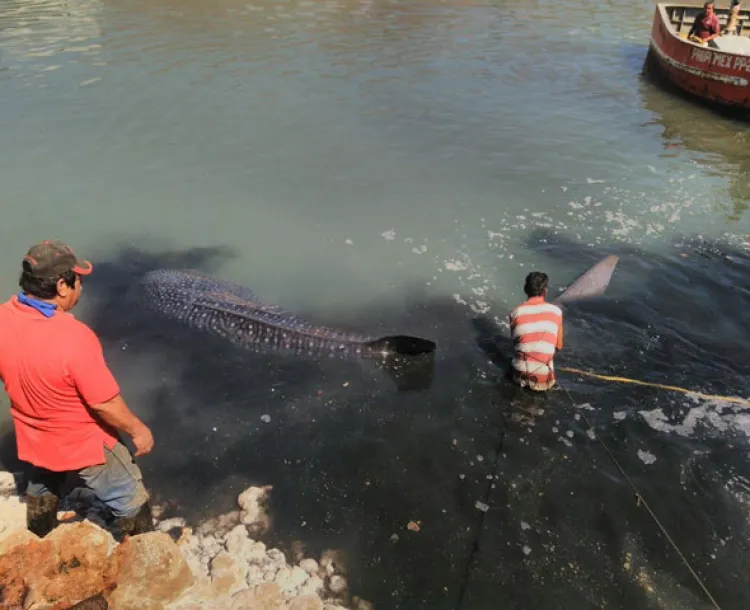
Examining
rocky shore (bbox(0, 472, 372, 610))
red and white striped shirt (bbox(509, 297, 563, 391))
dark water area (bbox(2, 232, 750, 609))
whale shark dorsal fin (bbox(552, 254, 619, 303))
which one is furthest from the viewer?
whale shark dorsal fin (bbox(552, 254, 619, 303))

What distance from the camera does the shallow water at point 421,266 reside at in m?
5.16

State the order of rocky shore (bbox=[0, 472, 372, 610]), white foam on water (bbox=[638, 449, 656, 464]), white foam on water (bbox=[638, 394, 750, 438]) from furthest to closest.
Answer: white foam on water (bbox=[638, 394, 750, 438]) < white foam on water (bbox=[638, 449, 656, 464]) < rocky shore (bbox=[0, 472, 372, 610])

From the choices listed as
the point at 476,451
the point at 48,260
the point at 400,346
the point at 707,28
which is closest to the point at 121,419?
the point at 48,260

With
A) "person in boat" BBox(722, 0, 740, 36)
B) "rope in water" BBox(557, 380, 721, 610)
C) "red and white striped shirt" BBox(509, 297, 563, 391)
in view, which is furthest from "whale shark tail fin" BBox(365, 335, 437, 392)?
"person in boat" BBox(722, 0, 740, 36)

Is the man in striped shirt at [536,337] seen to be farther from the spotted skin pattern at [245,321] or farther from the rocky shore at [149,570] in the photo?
the rocky shore at [149,570]

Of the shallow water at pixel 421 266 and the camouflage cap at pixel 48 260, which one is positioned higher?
the camouflage cap at pixel 48 260

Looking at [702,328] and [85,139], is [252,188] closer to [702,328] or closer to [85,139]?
[85,139]

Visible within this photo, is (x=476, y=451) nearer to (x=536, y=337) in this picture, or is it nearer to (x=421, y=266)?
(x=536, y=337)

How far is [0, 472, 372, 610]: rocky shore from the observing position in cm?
393

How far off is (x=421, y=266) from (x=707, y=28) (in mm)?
14388

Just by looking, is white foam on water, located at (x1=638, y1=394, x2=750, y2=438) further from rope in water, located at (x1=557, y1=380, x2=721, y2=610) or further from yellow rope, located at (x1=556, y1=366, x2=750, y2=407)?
rope in water, located at (x1=557, y1=380, x2=721, y2=610)

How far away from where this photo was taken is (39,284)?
332 centimetres

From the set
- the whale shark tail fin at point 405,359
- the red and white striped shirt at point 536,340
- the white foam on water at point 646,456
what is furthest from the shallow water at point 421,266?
the red and white striped shirt at point 536,340

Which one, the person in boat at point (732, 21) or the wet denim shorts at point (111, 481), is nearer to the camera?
the wet denim shorts at point (111, 481)
